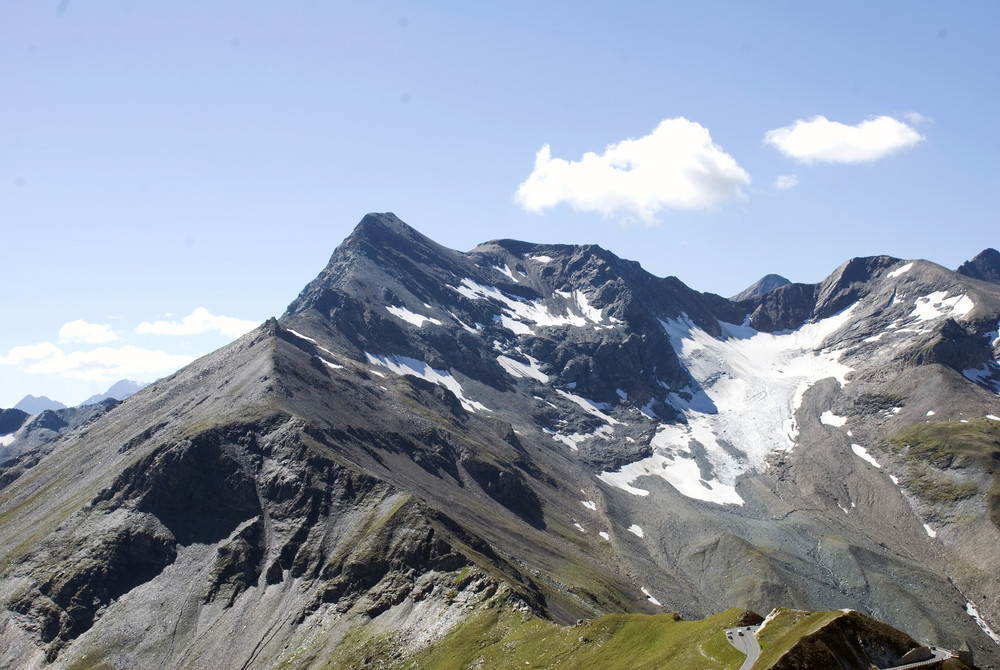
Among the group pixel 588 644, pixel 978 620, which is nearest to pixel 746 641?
pixel 588 644

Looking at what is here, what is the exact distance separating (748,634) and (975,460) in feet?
586

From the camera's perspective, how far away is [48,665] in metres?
101

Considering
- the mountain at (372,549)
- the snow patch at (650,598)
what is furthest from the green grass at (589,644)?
the snow patch at (650,598)

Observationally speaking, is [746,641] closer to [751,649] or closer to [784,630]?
[751,649]

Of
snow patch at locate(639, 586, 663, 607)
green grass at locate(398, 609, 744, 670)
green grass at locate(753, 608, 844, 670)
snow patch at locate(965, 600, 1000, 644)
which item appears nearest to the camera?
green grass at locate(753, 608, 844, 670)

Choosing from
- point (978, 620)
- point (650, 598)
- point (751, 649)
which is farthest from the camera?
point (978, 620)

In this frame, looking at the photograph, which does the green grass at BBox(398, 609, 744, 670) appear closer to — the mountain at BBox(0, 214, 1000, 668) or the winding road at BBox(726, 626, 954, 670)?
the mountain at BBox(0, 214, 1000, 668)

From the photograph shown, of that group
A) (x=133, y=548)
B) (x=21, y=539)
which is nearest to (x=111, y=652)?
(x=133, y=548)

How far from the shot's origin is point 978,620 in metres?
150

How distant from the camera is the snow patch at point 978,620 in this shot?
144m

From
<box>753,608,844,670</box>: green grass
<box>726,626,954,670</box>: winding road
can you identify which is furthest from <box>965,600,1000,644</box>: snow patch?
<box>753,608,844,670</box>: green grass

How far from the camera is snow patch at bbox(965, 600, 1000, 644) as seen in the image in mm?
143625

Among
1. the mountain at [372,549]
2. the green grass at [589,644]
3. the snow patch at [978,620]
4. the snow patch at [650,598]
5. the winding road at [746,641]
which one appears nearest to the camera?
the winding road at [746,641]

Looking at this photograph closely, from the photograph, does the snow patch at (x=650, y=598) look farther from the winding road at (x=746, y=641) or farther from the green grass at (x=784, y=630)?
the green grass at (x=784, y=630)
